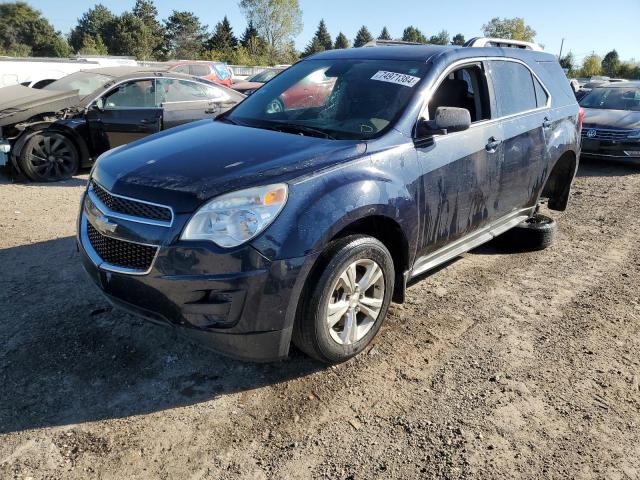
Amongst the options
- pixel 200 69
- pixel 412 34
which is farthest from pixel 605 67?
pixel 200 69

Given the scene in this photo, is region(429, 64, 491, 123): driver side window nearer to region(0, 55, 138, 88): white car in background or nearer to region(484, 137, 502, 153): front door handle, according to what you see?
region(484, 137, 502, 153): front door handle

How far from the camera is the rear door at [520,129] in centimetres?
410

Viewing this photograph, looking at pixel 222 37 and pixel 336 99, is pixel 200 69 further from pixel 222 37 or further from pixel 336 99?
pixel 222 37

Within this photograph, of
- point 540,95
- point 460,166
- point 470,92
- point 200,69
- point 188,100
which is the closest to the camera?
point 460,166

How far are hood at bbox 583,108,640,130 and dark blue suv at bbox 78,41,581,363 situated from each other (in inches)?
235

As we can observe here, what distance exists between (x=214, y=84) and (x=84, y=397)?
6.66m

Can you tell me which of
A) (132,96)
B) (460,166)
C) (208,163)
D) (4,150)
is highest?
(132,96)

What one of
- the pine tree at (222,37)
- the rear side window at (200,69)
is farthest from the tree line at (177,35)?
the rear side window at (200,69)

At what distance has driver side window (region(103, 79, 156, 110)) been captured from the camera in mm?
7539

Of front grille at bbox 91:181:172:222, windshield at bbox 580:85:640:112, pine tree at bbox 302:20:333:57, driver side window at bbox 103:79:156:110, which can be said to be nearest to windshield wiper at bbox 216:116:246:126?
front grille at bbox 91:181:172:222

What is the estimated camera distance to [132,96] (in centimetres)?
767

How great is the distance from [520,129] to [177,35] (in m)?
78.7

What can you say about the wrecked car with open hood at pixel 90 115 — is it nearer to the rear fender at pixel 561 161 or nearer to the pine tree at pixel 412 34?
the rear fender at pixel 561 161

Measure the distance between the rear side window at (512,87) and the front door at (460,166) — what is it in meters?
0.16
